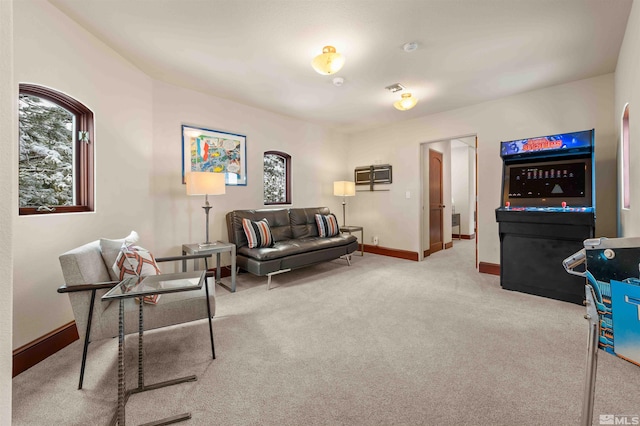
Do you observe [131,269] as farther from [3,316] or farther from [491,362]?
[491,362]

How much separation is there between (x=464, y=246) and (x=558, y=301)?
3691mm

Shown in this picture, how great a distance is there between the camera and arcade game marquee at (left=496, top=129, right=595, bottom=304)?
2.97 meters

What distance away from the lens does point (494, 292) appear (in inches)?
134

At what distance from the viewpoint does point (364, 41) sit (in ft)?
8.58

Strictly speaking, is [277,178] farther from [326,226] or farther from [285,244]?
[285,244]

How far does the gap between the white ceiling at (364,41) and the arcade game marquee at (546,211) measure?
0.93 m

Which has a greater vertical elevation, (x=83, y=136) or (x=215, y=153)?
(x=215, y=153)

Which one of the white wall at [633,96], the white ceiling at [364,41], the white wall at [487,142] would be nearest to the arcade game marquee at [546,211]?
the white wall at [633,96]

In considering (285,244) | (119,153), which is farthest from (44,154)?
(285,244)

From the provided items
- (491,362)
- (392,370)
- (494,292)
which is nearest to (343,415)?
(392,370)

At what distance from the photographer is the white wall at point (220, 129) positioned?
3572mm

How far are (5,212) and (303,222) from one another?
4155mm

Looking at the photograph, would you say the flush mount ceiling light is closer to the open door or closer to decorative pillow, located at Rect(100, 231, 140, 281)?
decorative pillow, located at Rect(100, 231, 140, 281)

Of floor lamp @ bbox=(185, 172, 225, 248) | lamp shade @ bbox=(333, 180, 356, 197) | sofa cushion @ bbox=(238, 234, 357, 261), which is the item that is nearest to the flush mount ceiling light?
floor lamp @ bbox=(185, 172, 225, 248)
